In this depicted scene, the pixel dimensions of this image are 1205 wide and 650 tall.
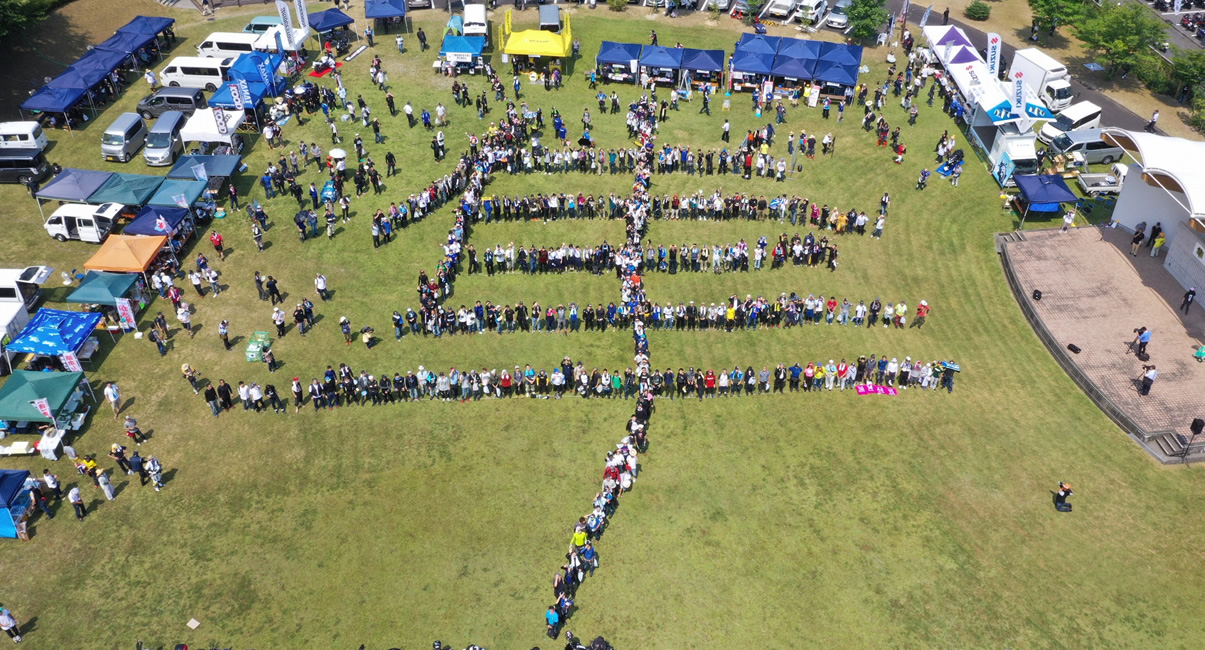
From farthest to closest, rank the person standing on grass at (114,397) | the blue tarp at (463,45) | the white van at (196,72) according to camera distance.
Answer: the blue tarp at (463,45)
the white van at (196,72)
the person standing on grass at (114,397)

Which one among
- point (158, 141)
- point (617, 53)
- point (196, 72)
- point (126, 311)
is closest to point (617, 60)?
point (617, 53)

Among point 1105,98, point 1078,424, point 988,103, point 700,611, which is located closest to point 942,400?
point 1078,424

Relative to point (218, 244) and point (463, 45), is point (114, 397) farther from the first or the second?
point (463, 45)

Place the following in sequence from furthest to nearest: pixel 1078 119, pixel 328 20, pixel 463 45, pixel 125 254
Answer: pixel 328 20, pixel 463 45, pixel 1078 119, pixel 125 254

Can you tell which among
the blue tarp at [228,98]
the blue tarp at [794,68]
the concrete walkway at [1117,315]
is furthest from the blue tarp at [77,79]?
the concrete walkway at [1117,315]

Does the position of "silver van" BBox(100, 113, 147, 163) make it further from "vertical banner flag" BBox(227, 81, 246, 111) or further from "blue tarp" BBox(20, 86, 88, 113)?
"vertical banner flag" BBox(227, 81, 246, 111)

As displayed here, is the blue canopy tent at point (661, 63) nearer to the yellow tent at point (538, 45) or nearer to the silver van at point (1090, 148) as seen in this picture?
the yellow tent at point (538, 45)
